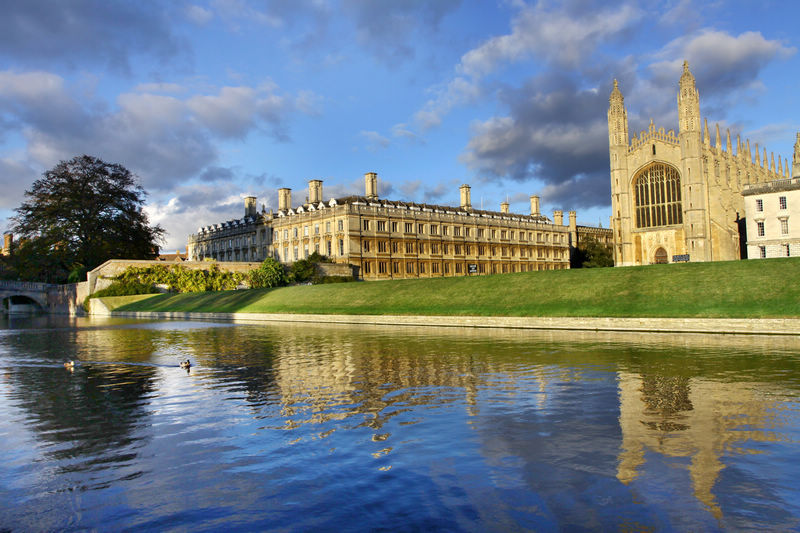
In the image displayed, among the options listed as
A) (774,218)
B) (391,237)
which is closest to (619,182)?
(774,218)

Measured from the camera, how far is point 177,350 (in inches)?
884

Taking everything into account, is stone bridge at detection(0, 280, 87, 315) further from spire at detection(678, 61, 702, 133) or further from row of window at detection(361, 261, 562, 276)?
spire at detection(678, 61, 702, 133)

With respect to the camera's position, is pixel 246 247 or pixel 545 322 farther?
pixel 246 247

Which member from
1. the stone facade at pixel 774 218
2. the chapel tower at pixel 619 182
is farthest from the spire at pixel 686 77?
the stone facade at pixel 774 218

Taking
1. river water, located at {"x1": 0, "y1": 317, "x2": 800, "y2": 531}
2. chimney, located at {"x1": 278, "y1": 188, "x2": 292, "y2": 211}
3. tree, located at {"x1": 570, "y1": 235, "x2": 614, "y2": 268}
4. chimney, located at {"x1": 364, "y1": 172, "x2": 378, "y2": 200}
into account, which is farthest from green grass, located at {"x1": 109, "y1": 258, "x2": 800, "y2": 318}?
tree, located at {"x1": 570, "y1": 235, "x2": 614, "y2": 268}

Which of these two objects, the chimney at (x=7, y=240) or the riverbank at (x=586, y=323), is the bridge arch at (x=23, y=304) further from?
the riverbank at (x=586, y=323)

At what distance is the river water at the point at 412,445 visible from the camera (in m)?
6.02

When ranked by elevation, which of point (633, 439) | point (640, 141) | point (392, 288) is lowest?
point (633, 439)

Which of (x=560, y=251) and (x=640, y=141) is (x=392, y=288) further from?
(x=560, y=251)

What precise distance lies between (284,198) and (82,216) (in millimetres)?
31400

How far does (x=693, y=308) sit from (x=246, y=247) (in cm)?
7968

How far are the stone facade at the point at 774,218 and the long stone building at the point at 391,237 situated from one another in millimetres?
36845

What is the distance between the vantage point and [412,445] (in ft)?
27.6

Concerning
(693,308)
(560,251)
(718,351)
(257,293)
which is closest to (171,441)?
(718,351)
